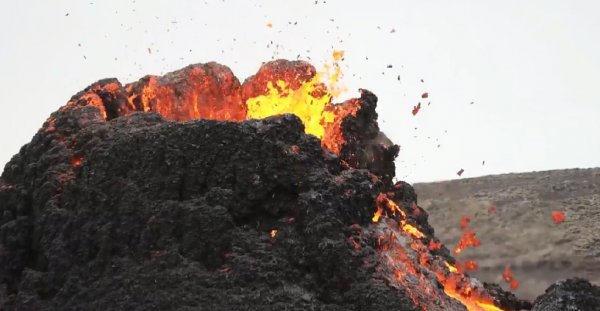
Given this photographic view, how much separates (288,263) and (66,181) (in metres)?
3.60

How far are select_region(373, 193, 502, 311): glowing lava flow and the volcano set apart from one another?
0.04 metres

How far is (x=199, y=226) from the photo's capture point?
961 centimetres

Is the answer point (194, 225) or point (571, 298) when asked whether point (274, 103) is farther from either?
point (571, 298)

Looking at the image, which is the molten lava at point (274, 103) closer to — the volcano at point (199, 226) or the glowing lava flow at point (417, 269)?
the glowing lava flow at point (417, 269)

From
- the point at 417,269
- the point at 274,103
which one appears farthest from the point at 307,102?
the point at 417,269

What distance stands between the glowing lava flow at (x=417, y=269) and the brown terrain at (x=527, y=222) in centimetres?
2327

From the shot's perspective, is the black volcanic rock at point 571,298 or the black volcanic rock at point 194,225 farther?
the black volcanic rock at point 571,298

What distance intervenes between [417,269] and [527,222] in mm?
37698

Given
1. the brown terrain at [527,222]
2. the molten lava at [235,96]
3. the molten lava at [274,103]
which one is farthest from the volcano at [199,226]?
the brown terrain at [527,222]

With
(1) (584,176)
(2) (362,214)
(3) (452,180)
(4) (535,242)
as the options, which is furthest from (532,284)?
(2) (362,214)

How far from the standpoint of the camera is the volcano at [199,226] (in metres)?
9.26

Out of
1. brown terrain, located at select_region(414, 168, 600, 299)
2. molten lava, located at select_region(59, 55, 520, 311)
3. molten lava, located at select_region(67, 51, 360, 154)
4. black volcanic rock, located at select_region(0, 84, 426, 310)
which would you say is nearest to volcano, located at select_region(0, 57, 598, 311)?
black volcanic rock, located at select_region(0, 84, 426, 310)

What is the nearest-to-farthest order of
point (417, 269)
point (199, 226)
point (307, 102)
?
1. point (199, 226)
2. point (417, 269)
3. point (307, 102)

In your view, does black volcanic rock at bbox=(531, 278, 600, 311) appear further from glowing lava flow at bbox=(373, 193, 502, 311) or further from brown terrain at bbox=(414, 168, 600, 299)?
brown terrain at bbox=(414, 168, 600, 299)
